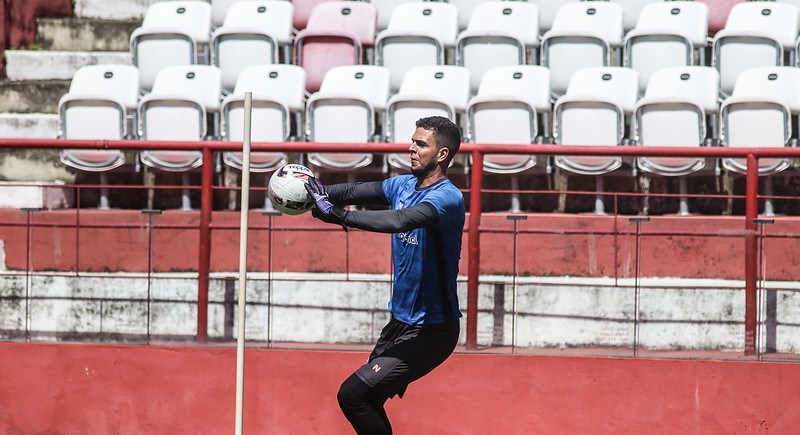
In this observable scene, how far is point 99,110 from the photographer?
397 inches

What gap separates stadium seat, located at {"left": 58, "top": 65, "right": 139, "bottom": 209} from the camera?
8695 millimetres

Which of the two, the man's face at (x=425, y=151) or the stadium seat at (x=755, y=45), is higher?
the stadium seat at (x=755, y=45)

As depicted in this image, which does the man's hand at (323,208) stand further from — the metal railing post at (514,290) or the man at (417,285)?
the metal railing post at (514,290)

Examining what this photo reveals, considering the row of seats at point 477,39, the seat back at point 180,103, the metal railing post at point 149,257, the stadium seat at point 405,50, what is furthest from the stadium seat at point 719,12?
the metal railing post at point 149,257

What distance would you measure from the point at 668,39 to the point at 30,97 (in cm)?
636

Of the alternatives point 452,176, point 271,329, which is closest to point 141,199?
point 271,329

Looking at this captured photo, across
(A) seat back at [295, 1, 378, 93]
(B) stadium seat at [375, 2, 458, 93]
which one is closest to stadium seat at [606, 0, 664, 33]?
(B) stadium seat at [375, 2, 458, 93]

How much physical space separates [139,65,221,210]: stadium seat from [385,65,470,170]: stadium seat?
1693 millimetres

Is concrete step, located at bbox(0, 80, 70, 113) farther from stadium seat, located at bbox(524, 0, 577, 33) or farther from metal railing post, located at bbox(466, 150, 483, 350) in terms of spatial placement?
metal railing post, located at bbox(466, 150, 483, 350)

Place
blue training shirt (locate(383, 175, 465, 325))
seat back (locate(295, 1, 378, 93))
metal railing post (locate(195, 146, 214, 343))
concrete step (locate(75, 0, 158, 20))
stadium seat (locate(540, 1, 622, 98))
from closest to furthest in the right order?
blue training shirt (locate(383, 175, 465, 325))
metal railing post (locate(195, 146, 214, 343))
stadium seat (locate(540, 1, 622, 98))
seat back (locate(295, 1, 378, 93))
concrete step (locate(75, 0, 158, 20))

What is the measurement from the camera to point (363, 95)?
10023 mm

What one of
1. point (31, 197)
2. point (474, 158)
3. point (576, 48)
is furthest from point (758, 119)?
point (31, 197)

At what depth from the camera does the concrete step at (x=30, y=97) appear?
36.8ft

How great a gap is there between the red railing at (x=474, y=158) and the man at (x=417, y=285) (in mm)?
1377
